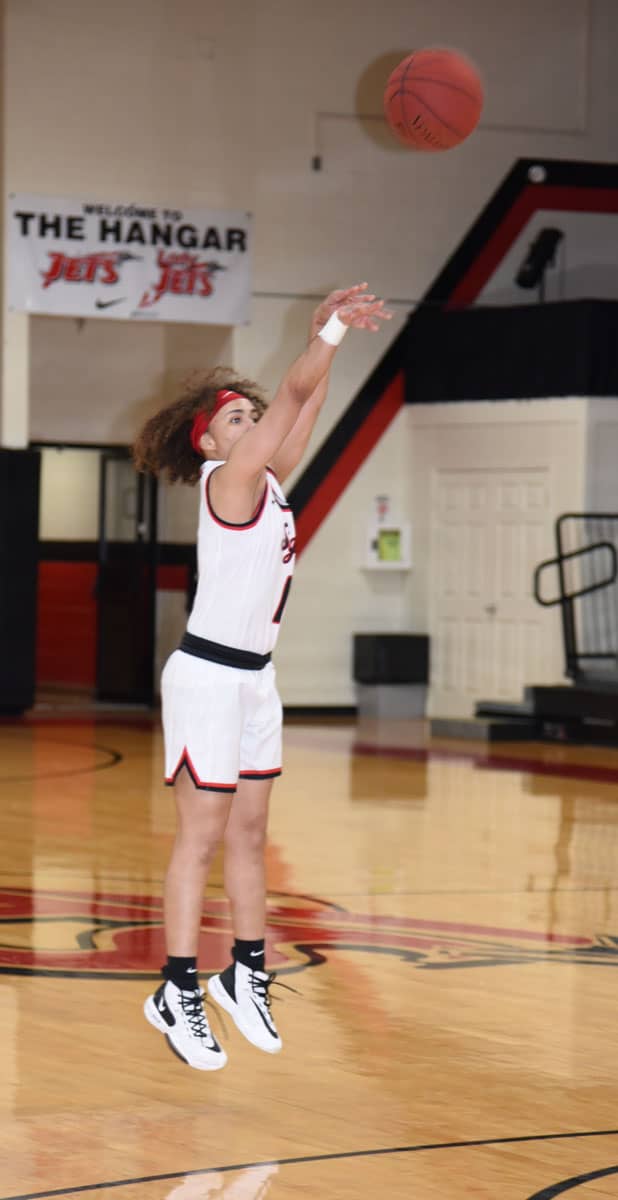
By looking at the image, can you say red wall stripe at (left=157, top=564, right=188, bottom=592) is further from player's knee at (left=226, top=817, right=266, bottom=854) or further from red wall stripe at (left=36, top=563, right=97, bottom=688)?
player's knee at (left=226, top=817, right=266, bottom=854)

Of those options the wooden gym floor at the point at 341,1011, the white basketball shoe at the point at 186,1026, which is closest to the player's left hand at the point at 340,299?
the white basketball shoe at the point at 186,1026

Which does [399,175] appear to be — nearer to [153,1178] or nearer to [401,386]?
[401,386]

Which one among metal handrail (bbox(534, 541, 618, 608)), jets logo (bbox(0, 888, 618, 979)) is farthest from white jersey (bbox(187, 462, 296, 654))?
metal handrail (bbox(534, 541, 618, 608))

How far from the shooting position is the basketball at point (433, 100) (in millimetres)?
6668

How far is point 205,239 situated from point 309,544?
2774 millimetres

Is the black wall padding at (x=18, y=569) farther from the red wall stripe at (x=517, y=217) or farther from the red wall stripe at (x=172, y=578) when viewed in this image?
the red wall stripe at (x=517, y=217)

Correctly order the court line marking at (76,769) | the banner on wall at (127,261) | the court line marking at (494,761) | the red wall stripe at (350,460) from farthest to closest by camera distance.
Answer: the red wall stripe at (350,460) < the banner on wall at (127,261) < the court line marking at (494,761) < the court line marking at (76,769)

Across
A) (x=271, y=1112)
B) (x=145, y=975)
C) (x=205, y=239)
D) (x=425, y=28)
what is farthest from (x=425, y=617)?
(x=271, y=1112)

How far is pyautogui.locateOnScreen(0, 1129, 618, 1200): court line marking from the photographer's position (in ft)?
11.1

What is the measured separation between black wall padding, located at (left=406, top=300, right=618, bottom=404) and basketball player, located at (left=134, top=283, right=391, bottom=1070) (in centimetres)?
1069

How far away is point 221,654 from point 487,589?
1153 centimetres

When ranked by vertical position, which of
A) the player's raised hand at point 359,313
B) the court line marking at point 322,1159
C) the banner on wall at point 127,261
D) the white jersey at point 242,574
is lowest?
the court line marking at point 322,1159

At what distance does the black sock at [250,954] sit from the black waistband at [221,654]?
2.19 feet

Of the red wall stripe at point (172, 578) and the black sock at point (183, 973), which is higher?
the red wall stripe at point (172, 578)
